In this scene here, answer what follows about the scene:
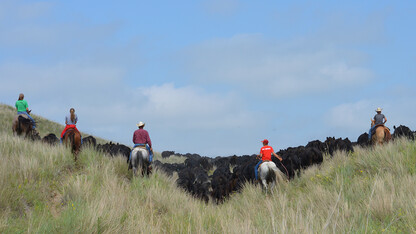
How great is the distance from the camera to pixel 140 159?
43.3ft

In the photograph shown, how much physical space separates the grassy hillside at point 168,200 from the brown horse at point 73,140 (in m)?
0.40

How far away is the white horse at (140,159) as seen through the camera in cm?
1320

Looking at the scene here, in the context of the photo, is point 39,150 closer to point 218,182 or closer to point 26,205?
point 26,205

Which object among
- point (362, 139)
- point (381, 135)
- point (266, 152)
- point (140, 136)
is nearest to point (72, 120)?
point (140, 136)

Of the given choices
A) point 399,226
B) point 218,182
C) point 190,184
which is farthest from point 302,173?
point 399,226

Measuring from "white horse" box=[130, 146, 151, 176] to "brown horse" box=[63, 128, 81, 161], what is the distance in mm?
2515

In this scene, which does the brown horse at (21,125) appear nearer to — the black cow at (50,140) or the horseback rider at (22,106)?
the horseback rider at (22,106)

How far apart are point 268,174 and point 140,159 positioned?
15.7ft

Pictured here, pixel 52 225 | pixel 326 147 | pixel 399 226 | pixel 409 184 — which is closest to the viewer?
pixel 52 225

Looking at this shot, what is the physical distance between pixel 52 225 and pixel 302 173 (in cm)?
1120

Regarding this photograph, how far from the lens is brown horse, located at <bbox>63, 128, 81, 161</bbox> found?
1420cm

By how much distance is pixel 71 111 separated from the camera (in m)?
14.0

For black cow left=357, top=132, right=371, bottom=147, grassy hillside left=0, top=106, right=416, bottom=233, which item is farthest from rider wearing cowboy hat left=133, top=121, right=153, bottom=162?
black cow left=357, top=132, right=371, bottom=147

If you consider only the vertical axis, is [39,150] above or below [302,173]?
above
